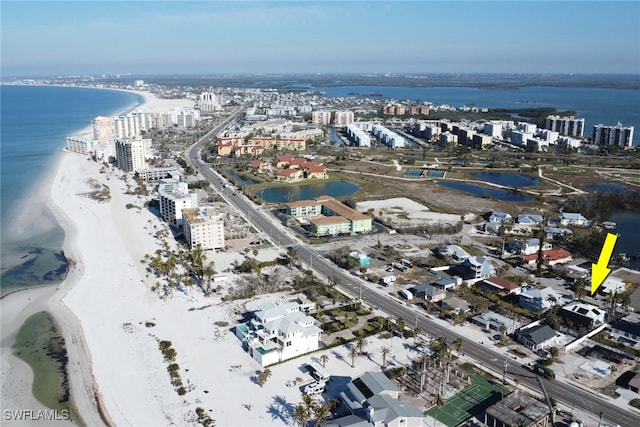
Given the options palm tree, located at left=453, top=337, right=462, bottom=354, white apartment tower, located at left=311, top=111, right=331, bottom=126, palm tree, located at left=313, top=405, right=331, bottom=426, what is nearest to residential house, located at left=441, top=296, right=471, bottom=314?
palm tree, located at left=453, top=337, right=462, bottom=354

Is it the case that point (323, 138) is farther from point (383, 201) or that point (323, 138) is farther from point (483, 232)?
point (483, 232)

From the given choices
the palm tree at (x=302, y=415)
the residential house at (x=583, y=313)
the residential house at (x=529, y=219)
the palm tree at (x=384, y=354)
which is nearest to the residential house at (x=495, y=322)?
the residential house at (x=583, y=313)

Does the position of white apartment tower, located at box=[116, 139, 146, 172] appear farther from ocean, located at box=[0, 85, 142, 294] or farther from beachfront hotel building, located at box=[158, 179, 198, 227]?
beachfront hotel building, located at box=[158, 179, 198, 227]

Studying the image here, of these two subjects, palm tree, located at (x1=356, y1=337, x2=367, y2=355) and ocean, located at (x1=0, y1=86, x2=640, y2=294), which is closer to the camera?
palm tree, located at (x1=356, y1=337, x2=367, y2=355)

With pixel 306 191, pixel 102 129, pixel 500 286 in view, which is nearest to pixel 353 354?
pixel 500 286

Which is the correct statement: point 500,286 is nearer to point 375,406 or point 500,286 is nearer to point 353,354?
point 353,354

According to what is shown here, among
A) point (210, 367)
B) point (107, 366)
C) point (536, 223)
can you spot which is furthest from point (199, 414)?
point (536, 223)
